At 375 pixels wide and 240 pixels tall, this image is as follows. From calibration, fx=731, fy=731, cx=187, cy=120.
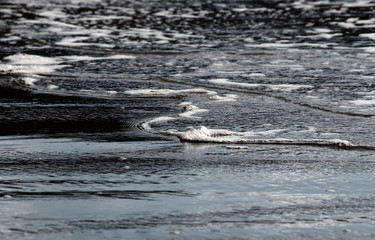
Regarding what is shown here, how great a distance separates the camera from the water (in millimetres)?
4203

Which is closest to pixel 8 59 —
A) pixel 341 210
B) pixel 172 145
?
pixel 172 145

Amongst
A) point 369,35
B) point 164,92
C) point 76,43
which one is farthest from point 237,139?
point 369,35

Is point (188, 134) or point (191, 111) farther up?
point (188, 134)

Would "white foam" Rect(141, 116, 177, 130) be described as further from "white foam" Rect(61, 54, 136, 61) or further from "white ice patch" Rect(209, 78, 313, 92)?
"white foam" Rect(61, 54, 136, 61)

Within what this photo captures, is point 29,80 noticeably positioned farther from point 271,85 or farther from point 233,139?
point 233,139

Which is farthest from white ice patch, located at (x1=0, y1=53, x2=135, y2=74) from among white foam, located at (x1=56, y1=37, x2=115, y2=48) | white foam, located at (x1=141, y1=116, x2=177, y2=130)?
white foam, located at (x1=141, y1=116, x2=177, y2=130)

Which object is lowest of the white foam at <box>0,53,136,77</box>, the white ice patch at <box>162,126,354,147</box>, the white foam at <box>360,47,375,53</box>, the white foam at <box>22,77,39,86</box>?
the white foam at <box>360,47,375,53</box>

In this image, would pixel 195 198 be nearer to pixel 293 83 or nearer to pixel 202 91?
pixel 202 91

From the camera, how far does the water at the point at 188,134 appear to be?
165 inches

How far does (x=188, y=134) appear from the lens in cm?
617

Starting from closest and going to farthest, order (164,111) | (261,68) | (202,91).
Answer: (164,111) → (202,91) → (261,68)

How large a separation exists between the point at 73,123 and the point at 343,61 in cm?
476

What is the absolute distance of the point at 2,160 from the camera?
5.46 m

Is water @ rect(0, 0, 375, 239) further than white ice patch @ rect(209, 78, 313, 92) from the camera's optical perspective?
No
